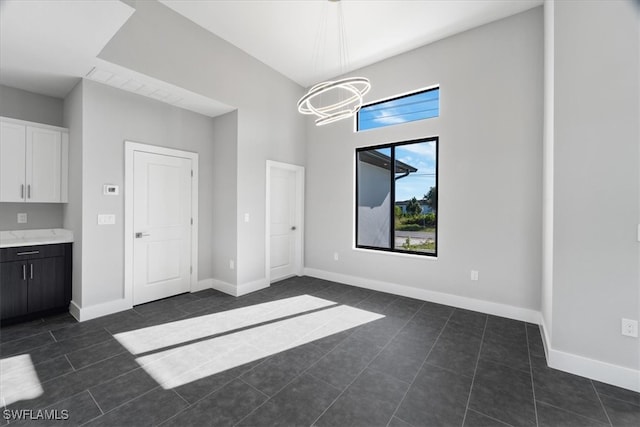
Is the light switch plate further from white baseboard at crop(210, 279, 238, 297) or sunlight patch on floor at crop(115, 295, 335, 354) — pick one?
white baseboard at crop(210, 279, 238, 297)

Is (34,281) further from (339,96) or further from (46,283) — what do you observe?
(339,96)

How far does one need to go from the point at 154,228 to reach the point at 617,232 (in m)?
5.06

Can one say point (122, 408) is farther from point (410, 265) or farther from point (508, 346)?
point (410, 265)

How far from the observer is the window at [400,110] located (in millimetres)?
4020

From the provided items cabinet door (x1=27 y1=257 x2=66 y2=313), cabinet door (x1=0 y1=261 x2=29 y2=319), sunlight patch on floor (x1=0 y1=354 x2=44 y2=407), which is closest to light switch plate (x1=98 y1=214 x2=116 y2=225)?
cabinet door (x1=27 y1=257 x2=66 y2=313)

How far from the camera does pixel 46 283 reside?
326 centimetres

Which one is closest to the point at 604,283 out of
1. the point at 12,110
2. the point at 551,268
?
the point at 551,268

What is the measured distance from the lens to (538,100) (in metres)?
3.19

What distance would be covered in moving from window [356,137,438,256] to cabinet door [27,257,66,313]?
4.25 meters

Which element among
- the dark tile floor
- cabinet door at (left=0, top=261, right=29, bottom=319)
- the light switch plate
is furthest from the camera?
the light switch plate

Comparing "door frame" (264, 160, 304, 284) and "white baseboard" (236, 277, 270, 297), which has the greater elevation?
"door frame" (264, 160, 304, 284)

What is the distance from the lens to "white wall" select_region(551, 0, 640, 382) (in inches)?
80.7

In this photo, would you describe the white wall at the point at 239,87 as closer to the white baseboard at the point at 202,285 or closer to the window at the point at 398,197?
the white baseboard at the point at 202,285

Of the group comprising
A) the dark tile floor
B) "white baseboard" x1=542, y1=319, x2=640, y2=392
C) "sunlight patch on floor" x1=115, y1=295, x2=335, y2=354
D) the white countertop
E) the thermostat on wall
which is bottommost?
the dark tile floor
